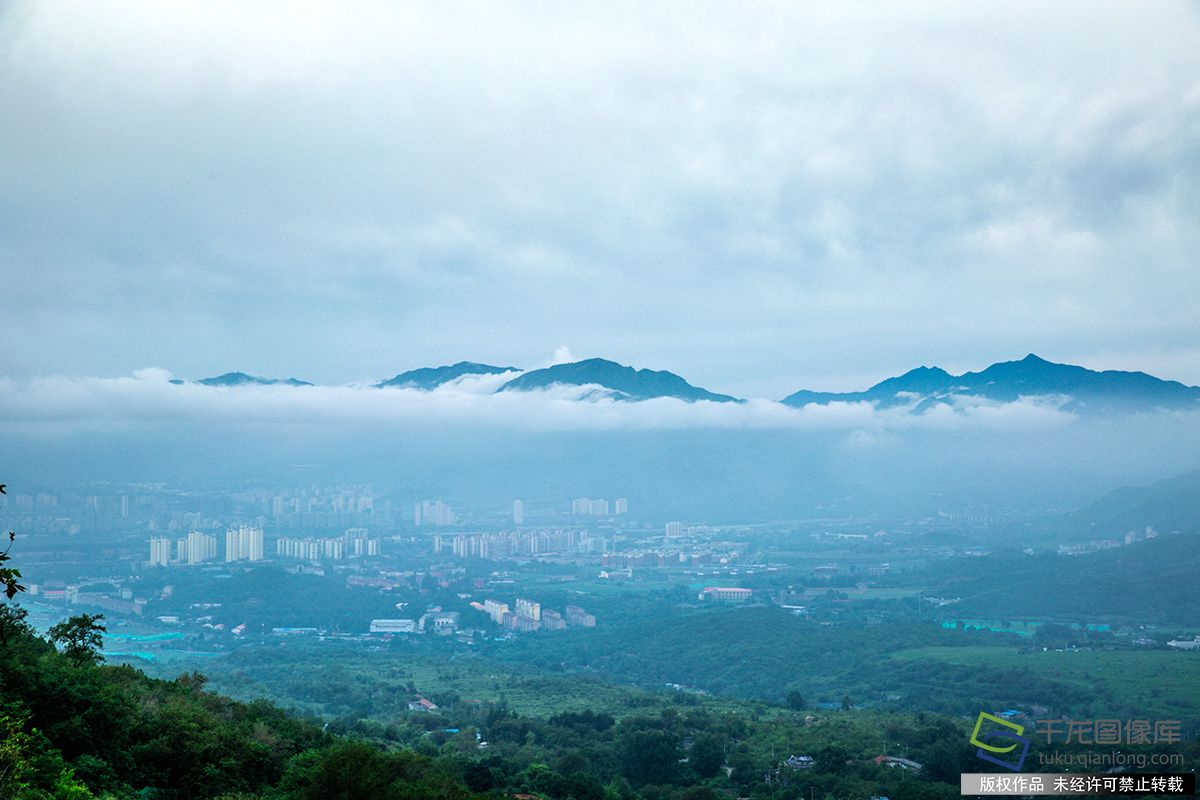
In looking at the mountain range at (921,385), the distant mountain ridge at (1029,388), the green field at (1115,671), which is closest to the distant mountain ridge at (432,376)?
the mountain range at (921,385)

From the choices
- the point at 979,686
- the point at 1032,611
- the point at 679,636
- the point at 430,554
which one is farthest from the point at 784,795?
the point at 430,554

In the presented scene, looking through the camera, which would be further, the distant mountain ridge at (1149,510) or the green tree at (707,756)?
the distant mountain ridge at (1149,510)

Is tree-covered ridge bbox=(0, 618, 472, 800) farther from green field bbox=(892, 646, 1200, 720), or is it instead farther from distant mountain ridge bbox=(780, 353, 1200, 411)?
distant mountain ridge bbox=(780, 353, 1200, 411)

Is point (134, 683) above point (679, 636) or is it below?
above

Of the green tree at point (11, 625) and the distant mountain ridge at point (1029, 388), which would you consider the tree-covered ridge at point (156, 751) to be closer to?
the green tree at point (11, 625)

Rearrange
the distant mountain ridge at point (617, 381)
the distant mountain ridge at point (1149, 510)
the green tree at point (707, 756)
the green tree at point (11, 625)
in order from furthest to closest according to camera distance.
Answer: the distant mountain ridge at point (617, 381), the distant mountain ridge at point (1149, 510), the green tree at point (707, 756), the green tree at point (11, 625)

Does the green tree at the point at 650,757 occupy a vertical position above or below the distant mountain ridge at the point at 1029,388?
below

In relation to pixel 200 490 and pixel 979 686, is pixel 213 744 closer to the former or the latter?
pixel 979 686
